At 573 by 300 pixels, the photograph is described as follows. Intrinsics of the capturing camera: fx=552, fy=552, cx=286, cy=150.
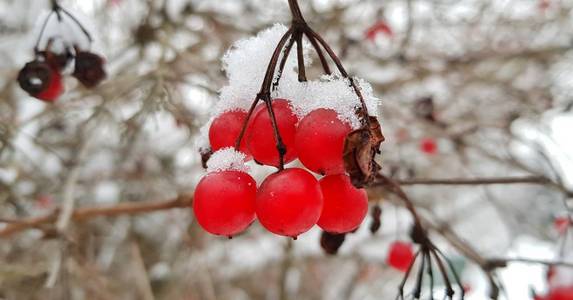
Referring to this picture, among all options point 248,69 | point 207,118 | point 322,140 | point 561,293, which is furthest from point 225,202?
point 561,293

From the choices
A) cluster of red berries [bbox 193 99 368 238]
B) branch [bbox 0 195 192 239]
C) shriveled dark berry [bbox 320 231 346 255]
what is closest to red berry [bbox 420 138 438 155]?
branch [bbox 0 195 192 239]

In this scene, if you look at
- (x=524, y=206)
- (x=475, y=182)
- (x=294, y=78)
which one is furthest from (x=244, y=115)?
(x=524, y=206)

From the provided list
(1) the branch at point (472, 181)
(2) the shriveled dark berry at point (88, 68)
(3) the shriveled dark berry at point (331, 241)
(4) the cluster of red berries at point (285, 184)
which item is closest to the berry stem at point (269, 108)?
(4) the cluster of red berries at point (285, 184)

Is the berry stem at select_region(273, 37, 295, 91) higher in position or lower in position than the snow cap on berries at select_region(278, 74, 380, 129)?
higher

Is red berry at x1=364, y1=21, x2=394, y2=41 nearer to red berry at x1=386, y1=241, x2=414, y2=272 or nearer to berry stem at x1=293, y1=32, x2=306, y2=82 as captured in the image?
red berry at x1=386, y1=241, x2=414, y2=272

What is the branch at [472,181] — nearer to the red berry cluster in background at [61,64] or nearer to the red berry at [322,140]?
the red berry at [322,140]

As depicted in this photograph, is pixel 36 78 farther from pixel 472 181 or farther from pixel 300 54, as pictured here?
pixel 472 181
